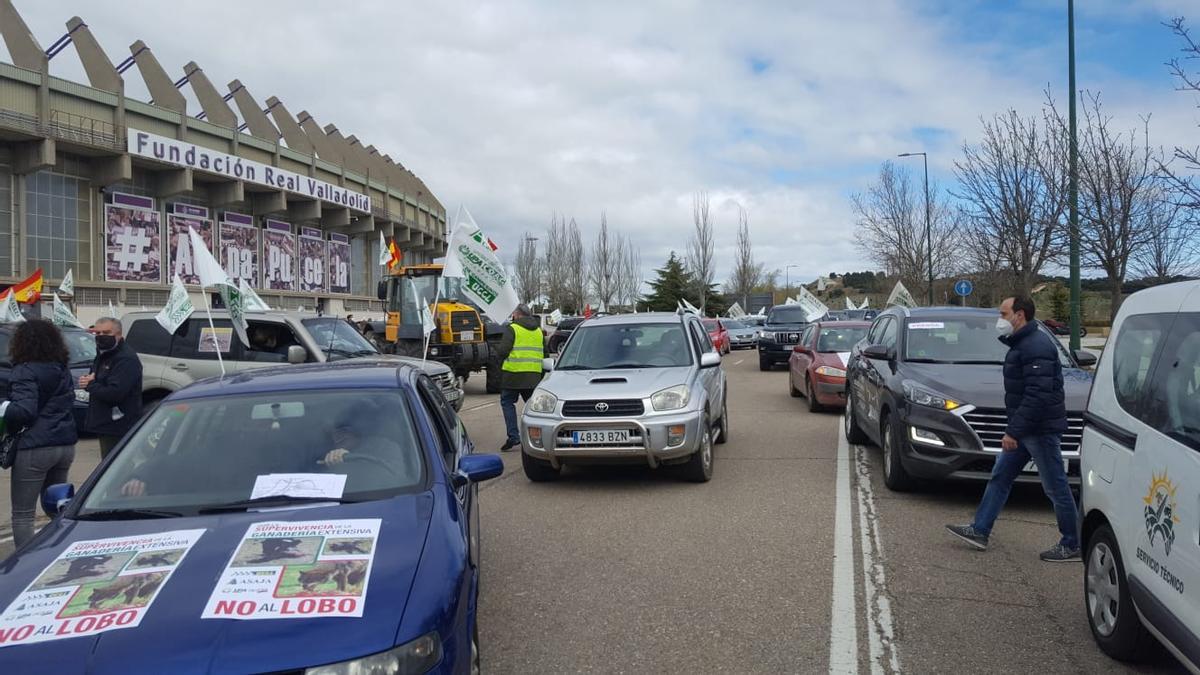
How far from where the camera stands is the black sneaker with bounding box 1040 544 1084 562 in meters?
5.46

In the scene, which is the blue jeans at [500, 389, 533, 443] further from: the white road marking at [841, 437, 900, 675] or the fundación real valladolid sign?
the fundación real valladolid sign

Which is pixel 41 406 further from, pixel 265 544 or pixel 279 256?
pixel 279 256

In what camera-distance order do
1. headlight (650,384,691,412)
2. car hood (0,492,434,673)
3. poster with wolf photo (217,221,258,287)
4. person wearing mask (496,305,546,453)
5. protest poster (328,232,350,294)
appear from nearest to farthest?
car hood (0,492,434,673), headlight (650,384,691,412), person wearing mask (496,305,546,453), poster with wolf photo (217,221,258,287), protest poster (328,232,350,294)

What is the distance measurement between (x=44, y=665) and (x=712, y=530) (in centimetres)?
483

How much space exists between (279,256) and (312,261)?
322cm

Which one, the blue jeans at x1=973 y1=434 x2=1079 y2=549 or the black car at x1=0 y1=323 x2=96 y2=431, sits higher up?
the black car at x1=0 y1=323 x2=96 y2=431

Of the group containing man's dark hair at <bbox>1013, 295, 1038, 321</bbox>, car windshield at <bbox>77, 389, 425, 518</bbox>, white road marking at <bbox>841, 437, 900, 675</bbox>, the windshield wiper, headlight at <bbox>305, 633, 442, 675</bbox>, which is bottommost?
white road marking at <bbox>841, 437, 900, 675</bbox>

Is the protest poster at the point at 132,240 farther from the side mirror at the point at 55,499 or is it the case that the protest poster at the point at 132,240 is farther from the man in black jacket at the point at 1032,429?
the man in black jacket at the point at 1032,429

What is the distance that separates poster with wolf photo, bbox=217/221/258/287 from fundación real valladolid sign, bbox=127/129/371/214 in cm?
Result: 282

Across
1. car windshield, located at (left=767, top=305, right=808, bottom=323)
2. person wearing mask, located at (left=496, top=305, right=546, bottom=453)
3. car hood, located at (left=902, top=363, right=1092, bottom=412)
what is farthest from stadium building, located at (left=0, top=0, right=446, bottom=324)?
car hood, located at (left=902, top=363, right=1092, bottom=412)

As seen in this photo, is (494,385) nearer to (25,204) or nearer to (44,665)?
(44,665)

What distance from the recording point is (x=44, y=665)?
247 centimetres

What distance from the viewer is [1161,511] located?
3.54 m

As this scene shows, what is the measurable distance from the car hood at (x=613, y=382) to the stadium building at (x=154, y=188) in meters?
26.9
